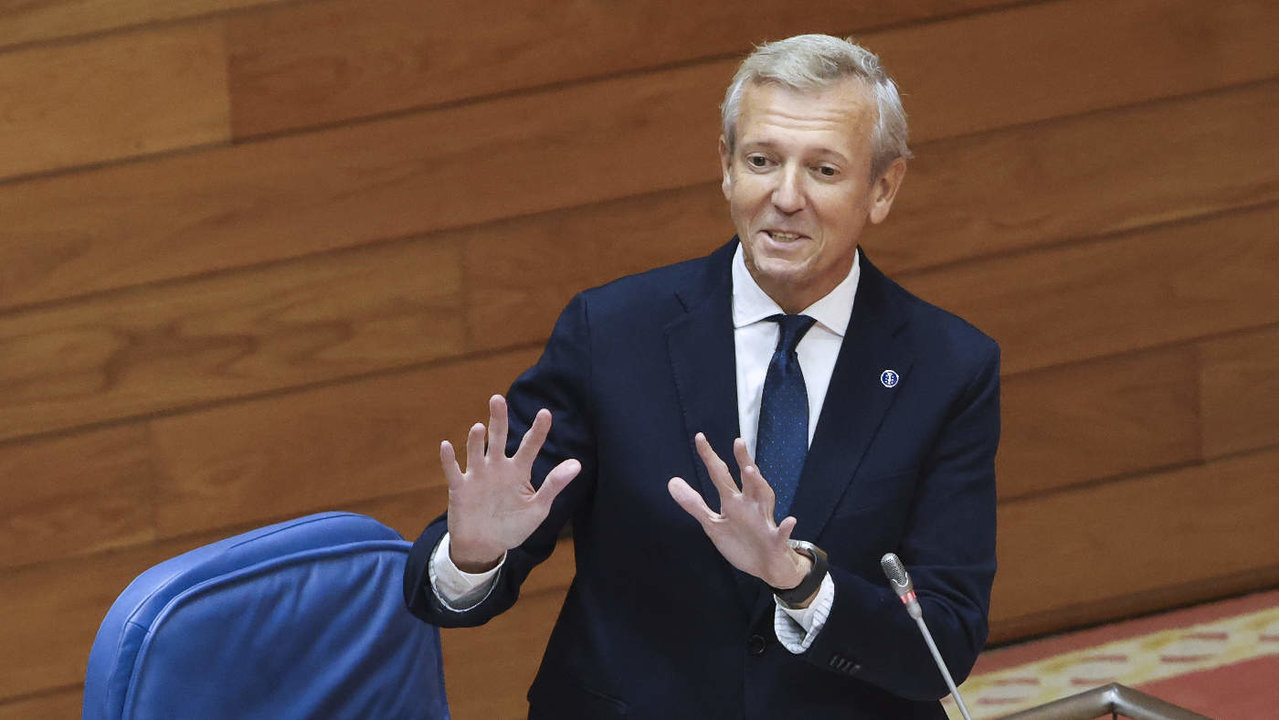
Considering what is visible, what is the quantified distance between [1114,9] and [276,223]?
1594 mm

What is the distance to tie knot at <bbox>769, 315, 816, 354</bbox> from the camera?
193 centimetres

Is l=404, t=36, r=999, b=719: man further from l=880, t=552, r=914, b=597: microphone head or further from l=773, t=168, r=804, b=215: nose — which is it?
l=880, t=552, r=914, b=597: microphone head

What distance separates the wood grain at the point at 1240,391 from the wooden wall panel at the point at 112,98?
1.96 m

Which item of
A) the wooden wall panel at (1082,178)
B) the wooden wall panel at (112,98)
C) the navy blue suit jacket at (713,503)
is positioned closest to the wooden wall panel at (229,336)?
the wooden wall panel at (112,98)

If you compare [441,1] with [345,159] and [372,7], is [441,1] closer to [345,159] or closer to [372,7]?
[372,7]

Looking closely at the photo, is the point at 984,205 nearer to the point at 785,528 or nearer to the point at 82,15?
the point at 82,15

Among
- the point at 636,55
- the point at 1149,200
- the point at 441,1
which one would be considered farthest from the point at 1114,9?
the point at 441,1

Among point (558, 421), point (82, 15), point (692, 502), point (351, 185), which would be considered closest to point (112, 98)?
point (82, 15)

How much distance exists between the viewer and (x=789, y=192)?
1.84 meters

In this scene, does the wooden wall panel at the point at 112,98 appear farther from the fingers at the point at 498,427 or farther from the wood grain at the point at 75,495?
the fingers at the point at 498,427

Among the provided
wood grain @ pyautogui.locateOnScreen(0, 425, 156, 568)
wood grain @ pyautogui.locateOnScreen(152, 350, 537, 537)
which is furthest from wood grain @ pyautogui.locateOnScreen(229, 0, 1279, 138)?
wood grain @ pyautogui.locateOnScreen(0, 425, 156, 568)

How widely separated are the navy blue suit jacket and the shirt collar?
14 mm

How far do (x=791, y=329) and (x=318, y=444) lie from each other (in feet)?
4.71

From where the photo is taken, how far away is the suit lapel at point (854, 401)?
6.16 feet
